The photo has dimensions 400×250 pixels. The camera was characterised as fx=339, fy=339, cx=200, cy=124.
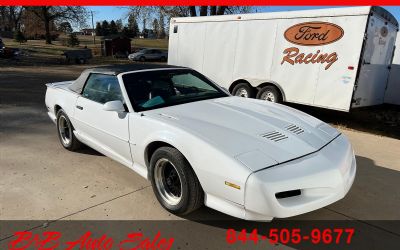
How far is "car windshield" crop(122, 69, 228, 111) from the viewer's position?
3908 mm

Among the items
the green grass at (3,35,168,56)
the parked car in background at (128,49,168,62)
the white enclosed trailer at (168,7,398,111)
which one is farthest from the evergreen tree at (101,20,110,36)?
the white enclosed trailer at (168,7,398,111)

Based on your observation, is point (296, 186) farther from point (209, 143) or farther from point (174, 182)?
point (174, 182)

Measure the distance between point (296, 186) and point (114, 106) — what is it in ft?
6.95

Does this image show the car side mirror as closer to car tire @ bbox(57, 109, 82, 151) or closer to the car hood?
the car hood

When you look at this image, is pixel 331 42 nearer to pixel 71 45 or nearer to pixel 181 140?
pixel 181 140

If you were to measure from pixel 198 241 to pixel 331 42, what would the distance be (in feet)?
19.7

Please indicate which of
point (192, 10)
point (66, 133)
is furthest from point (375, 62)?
point (192, 10)

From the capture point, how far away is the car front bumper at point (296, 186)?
259cm

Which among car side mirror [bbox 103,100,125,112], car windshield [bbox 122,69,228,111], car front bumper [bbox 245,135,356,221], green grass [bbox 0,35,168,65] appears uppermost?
car windshield [bbox 122,69,228,111]

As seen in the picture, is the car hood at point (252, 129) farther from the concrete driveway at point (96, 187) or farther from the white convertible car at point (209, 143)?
the concrete driveway at point (96, 187)

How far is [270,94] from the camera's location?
8.82m

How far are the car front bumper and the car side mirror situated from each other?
1827mm

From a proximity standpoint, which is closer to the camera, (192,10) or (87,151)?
(87,151)

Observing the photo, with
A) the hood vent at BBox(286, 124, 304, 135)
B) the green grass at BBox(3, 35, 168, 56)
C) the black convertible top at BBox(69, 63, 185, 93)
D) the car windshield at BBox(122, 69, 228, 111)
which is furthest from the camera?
the green grass at BBox(3, 35, 168, 56)
